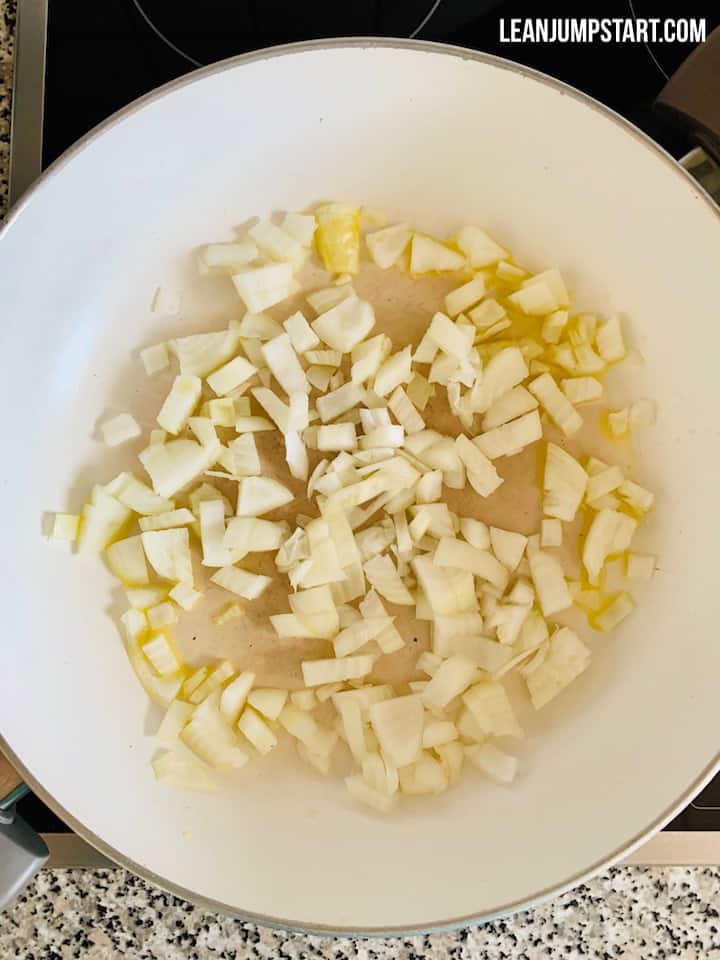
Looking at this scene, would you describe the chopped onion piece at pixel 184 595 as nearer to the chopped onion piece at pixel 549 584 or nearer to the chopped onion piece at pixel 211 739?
the chopped onion piece at pixel 211 739

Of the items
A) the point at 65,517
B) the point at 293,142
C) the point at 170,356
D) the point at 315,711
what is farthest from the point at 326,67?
the point at 315,711

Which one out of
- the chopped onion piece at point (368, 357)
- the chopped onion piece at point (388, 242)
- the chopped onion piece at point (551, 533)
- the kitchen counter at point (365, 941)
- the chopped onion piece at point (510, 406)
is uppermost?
the chopped onion piece at point (388, 242)

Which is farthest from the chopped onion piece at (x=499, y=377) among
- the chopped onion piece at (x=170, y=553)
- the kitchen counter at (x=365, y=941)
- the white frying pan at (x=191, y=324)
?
the kitchen counter at (x=365, y=941)

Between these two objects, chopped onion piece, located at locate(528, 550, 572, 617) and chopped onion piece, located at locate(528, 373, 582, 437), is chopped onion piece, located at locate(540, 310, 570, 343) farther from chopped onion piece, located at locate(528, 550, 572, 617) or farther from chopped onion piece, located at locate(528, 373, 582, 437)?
chopped onion piece, located at locate(528, 550, 572, 617)

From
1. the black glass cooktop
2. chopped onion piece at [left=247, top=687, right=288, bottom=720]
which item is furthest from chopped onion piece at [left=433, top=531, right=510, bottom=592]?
the black glass cooktop

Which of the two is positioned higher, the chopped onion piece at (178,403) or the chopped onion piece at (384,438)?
the chopped onion piece at (178,403)
